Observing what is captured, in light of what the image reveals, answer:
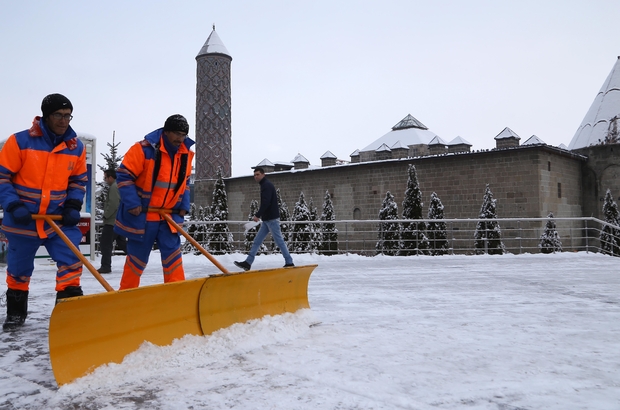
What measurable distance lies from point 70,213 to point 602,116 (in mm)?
31916

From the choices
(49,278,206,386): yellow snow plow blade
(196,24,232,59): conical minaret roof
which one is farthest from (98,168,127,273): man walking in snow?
(196,24,232,59): conical minaret roof

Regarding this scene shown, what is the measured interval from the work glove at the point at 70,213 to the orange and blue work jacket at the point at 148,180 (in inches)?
12.2

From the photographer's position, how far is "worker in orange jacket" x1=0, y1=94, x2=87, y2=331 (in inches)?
147

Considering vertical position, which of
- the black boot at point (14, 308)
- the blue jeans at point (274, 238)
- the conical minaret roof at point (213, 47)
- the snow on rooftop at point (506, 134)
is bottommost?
the black boot at point (14, 308)

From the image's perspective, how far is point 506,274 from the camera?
8461 millimetres

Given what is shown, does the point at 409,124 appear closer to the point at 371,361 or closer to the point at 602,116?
the point at 602,116

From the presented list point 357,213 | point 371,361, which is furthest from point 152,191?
point 357,213

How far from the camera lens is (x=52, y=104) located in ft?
12.4

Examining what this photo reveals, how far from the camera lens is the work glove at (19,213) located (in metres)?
3.60

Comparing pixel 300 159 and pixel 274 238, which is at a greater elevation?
pixel 300 159

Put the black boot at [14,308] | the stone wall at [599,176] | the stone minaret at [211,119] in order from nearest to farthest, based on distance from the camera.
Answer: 1. the black boot at [14,308]
2. the stone wall at [599,176]
3. the stone minaret at [211,119]

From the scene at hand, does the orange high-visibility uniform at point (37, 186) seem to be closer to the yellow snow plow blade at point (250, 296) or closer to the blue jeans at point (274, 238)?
the yellow snow plow blade at point (250, 296)

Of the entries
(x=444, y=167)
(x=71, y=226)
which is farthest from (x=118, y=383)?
(x=444, y=167)

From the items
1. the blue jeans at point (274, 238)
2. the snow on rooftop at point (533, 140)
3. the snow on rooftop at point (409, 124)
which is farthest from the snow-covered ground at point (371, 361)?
the snow on rooftop at point (409, 124)
